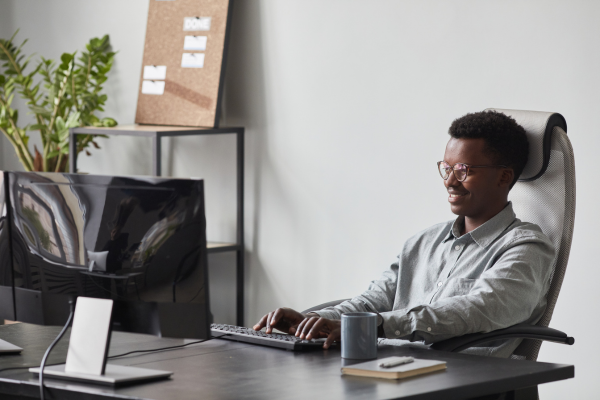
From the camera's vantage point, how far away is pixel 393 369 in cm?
149

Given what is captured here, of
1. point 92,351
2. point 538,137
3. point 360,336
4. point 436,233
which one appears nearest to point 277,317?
point 360,336

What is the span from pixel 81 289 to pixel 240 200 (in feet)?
6.76

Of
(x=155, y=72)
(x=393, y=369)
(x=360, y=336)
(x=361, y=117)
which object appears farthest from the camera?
(x=155, y=72)

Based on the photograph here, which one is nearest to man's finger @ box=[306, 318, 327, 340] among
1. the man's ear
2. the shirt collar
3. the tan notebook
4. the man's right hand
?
the man's right hand

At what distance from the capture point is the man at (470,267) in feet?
6.20

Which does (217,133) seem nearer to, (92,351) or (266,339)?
(266,339)

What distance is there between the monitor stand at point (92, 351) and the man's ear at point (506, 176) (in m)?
1.08

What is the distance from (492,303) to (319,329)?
414mm

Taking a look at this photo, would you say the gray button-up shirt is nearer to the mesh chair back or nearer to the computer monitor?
the mesh chair back

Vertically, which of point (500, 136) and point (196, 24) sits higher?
point (196, 24)

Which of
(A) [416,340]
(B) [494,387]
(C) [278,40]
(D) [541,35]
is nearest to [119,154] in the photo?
(C) [278,40]

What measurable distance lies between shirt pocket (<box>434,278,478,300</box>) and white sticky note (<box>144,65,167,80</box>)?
199 centimetres

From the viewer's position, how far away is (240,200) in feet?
11.8

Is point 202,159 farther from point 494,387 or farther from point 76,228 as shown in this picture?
point 494,387
